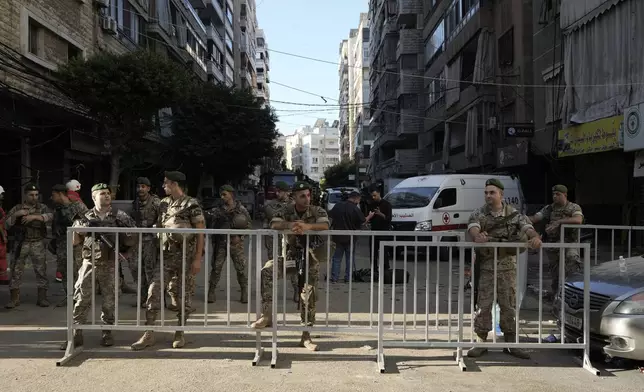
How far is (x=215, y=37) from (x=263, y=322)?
134ft

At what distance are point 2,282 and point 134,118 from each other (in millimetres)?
11322

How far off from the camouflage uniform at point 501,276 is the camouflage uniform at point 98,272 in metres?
3.54

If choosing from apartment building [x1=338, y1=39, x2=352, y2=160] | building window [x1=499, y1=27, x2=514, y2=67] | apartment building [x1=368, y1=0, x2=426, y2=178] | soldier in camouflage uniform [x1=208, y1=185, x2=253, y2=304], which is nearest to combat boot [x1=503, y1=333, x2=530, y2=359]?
soldier in camouflage uniform [x1=208, y1=185, x2=253, y2=304]

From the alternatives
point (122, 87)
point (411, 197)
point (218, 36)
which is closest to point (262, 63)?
point (218, 36)

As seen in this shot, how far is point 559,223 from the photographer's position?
7391mm

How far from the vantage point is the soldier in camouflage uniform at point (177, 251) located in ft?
17.6

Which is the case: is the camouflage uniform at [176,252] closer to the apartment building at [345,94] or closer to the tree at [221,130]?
the tree at [221,130]

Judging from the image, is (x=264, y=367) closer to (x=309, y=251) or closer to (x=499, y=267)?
(x=309, y=251)

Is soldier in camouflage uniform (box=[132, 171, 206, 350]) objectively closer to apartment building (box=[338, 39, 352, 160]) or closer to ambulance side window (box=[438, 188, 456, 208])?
ambulance side window (box=[438, 188, 456, 208])

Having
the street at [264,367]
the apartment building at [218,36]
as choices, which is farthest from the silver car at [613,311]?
the apartment building at [218,36]

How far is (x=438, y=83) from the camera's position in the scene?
30.5 m

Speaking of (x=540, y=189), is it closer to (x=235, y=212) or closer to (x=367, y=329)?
(x=235, y=212)

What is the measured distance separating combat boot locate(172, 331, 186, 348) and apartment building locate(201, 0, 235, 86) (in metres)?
35.9

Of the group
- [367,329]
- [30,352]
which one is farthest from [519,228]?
[30,352]
